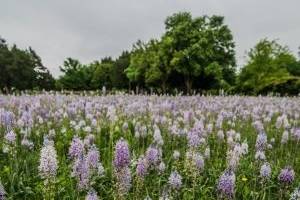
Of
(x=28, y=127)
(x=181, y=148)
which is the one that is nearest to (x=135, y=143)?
(x=181, y=148)

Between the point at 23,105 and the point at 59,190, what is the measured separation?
5.47 meters

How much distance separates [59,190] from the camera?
5949 mm

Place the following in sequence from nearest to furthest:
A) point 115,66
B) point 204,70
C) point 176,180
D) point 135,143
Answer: point 176,180
point 135,143
point 204,70
point 115,66

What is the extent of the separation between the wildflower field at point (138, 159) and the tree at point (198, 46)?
4160 cm

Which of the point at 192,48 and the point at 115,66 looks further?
the point at 115,66

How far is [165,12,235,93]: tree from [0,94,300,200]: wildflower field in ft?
136

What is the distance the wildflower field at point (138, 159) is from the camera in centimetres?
475

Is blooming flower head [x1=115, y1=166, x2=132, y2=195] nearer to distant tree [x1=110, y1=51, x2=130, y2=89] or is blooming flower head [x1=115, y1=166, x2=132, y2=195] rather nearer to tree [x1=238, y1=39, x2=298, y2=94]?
tree [x1=238, y1=39, x2=298, y2=94]

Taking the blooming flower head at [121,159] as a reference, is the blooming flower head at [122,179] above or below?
below

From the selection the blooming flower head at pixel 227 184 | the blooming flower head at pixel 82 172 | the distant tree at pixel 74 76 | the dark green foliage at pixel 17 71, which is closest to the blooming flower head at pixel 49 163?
the blooming flower head at pixel 82 172

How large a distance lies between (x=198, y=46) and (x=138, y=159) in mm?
48266

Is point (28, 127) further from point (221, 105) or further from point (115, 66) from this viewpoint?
point (115, 66)

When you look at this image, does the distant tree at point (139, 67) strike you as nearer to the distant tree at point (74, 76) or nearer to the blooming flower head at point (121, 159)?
the distant tree at point (74, 76)

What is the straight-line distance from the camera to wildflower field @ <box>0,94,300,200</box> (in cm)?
475
